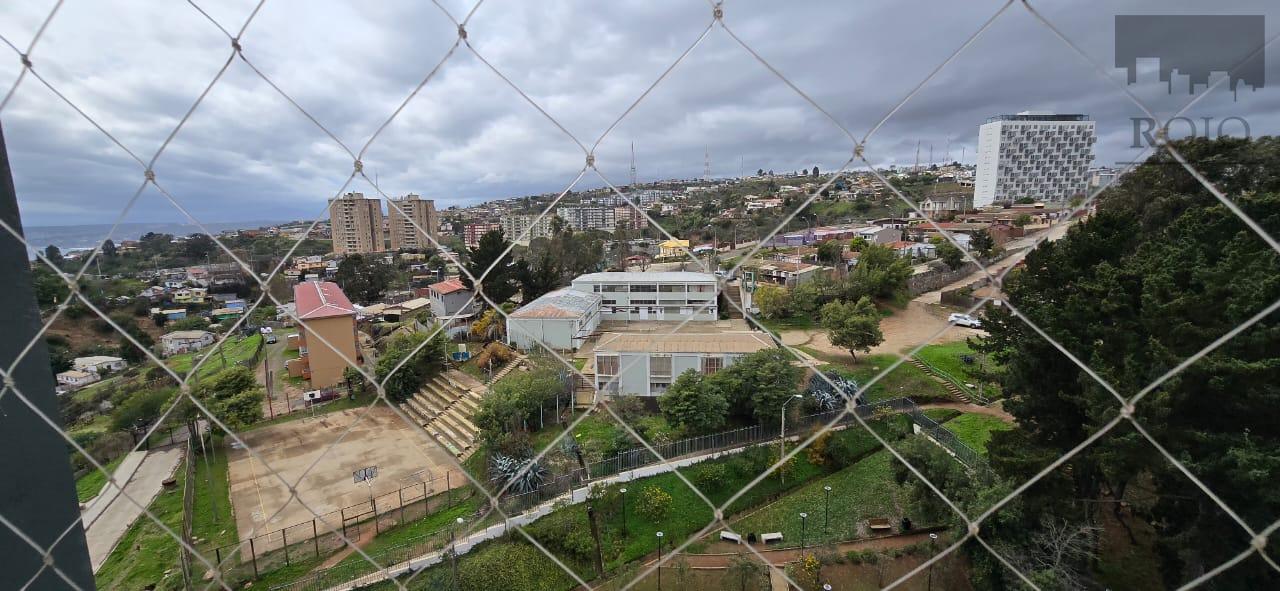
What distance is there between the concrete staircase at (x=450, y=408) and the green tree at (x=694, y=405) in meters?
2.20

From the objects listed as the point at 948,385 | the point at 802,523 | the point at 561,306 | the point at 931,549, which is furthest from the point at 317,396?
the point at 948,385

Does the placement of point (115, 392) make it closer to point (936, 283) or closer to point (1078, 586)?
point (1078, 586)

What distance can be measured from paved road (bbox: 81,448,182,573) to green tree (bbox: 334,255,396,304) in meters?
5.86

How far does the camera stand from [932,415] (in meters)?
6.75

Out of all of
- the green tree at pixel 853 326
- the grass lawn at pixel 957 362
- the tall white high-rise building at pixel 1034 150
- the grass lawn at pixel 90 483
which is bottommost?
the grass lawn at pixel 90 483

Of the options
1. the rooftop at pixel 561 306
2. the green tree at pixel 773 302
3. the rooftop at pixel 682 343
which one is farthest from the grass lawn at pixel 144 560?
the green tree at pixel 773 302

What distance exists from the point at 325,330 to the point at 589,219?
33.3ft

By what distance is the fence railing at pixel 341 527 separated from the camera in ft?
14.4

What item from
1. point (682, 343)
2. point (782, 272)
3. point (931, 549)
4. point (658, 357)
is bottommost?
point (931, 549)

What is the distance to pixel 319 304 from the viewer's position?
746cm

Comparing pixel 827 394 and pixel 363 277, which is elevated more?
pixel 363 277

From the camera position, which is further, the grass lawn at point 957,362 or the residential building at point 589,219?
the residential building at point 589,219

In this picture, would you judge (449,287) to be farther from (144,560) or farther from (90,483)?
(144,560)

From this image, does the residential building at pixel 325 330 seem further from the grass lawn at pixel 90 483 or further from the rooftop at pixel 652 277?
the rooftop at pixel 652 277
